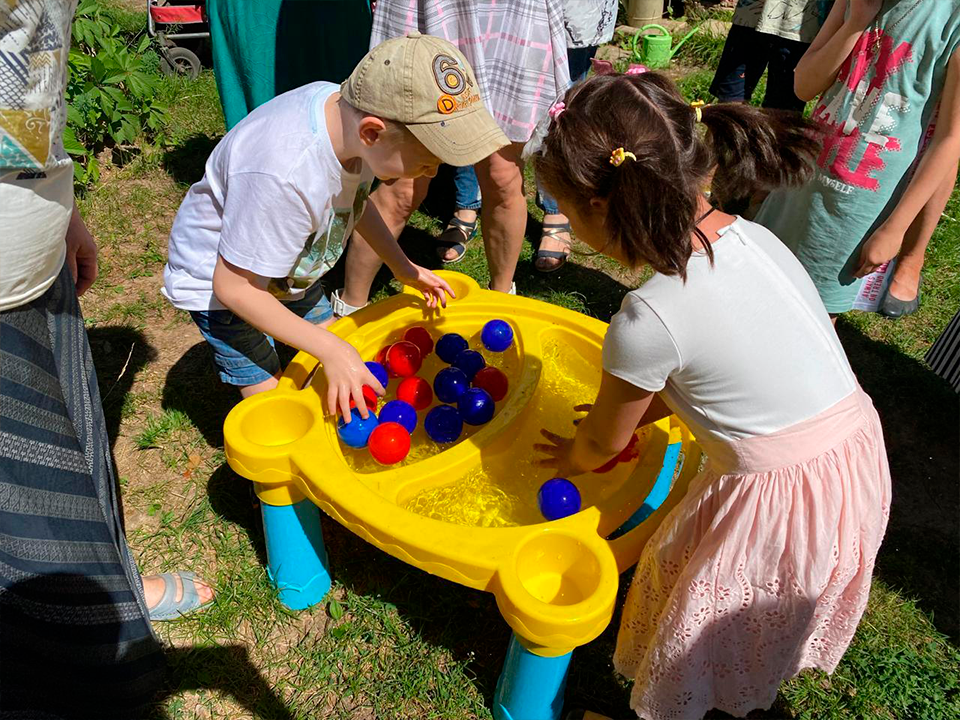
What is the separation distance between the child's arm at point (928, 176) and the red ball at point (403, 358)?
1275mm

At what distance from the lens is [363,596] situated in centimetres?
189

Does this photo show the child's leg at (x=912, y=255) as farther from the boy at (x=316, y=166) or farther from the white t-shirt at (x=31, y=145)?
the white t-shirt at (x=31, y=145)

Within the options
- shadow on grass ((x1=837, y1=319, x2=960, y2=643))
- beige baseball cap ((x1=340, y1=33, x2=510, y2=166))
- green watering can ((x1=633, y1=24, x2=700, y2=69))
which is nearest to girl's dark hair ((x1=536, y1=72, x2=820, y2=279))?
beige baseball cap ((x1=340, y1=33, x2=510, y2=166))

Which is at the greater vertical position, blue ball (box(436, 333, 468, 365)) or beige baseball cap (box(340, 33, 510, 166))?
beige baseball cap (box(340, 33, 510, 166))

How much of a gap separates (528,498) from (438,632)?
40cm

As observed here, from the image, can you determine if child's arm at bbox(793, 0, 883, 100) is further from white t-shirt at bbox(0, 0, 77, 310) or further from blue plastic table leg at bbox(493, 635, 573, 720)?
white t-shirt at bbox(0, 0, 77, 310)

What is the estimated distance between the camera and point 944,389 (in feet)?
8.45

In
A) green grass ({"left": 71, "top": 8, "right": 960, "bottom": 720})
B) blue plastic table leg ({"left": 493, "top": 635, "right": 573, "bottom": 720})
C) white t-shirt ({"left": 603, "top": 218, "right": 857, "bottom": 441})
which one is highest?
white t-shirt ({"left": 603, "top": 218, "right": 857, "bottom": 441})

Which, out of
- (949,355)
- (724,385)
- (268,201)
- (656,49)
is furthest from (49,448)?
(656,49)

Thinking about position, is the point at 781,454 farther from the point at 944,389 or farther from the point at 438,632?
the point at 944,389

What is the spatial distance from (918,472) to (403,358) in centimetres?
162

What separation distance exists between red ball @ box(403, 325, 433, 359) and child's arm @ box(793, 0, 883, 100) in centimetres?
130

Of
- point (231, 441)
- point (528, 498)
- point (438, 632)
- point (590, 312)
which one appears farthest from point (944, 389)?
point (231, 441)

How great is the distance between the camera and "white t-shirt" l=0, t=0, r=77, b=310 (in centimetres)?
94
